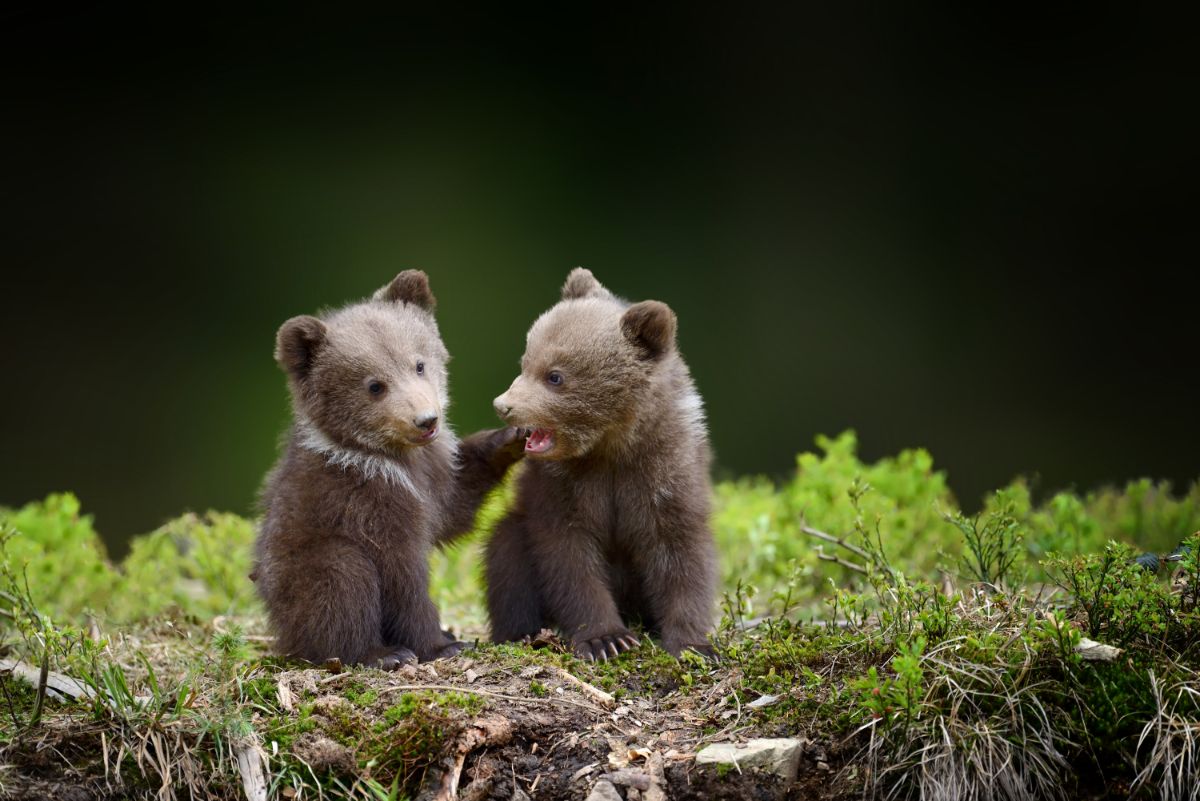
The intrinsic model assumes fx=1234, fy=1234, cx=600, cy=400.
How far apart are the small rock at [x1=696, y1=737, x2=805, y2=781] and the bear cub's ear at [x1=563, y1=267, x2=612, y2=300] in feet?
7.03

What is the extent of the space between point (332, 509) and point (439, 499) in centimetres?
48

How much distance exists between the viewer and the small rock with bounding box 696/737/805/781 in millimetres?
3658

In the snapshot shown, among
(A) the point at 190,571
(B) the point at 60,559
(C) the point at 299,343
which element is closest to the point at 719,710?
(C) the point at 299,343

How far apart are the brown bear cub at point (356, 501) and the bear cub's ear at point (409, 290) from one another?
279mm

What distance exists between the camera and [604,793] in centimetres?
360

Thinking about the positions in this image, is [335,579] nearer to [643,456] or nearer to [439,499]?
[439,499]

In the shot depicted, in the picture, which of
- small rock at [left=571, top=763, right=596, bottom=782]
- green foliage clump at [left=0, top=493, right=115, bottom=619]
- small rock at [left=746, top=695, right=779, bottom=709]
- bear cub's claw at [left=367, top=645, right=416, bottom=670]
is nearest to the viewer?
small rock at [left=571, top=763, right=596, bottom=782]

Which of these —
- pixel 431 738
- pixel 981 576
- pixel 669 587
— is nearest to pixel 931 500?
pixel 981 576

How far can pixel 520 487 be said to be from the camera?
16.7 feet

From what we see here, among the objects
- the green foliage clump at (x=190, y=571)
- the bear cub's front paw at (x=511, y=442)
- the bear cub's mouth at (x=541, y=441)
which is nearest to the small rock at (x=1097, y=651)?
the bear cub's mouth at (x=541, y=441)

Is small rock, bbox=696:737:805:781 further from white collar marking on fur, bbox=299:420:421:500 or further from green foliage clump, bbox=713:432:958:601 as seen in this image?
green foliage clump, bbox=713:432:958:601

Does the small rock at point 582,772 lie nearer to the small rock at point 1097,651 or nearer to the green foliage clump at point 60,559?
the small rock at point 1097,651

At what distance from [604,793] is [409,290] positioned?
2390mm

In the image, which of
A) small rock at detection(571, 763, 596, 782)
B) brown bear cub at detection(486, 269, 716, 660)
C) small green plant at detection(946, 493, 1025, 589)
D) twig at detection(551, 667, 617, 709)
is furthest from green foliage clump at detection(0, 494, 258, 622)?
small green plant at detection(946, 493, 1025, 589)
